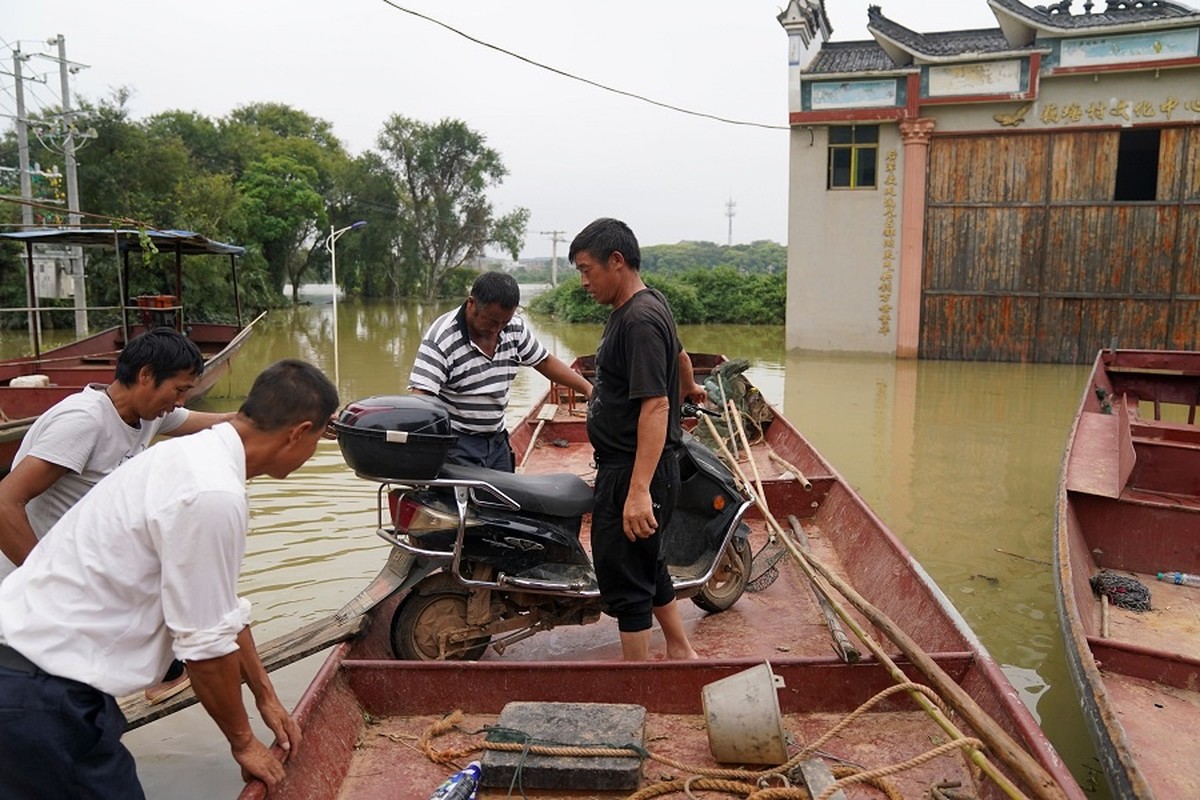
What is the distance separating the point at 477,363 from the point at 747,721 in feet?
6.03

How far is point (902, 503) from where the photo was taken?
6965 millimetres

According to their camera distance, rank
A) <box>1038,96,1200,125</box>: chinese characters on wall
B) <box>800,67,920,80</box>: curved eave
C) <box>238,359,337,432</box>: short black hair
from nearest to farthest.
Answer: <box>238,359,337,432</box>: short black hair → <box>1038,96,1200,125</box>: chinese characters on wall → <box>800,67,920,80</box>: curved eave

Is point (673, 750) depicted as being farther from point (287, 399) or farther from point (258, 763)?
point (287, 399)

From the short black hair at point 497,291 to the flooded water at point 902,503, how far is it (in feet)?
6.33

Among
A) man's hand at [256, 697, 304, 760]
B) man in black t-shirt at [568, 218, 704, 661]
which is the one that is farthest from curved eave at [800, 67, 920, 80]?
man's hand at [256, 697, 304, 760]

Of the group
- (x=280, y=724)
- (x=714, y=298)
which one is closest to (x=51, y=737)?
(x=280, y=724)

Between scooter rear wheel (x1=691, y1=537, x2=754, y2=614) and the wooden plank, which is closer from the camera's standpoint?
the wooden plank

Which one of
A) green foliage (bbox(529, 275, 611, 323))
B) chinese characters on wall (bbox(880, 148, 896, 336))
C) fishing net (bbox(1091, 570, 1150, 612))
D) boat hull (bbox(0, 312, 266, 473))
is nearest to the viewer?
fishing net (bbox(1091, 570, 1150, 612))

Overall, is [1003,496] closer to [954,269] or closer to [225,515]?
[225,515]

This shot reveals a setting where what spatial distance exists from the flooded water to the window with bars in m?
3.11

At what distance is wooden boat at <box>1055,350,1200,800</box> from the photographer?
8.24 feet

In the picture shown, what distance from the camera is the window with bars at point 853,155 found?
591 inches

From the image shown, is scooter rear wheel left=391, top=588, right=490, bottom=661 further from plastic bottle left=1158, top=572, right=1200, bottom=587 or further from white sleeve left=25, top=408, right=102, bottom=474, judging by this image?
plastic bottle left=1158, top=572, right=1200, bottom=587

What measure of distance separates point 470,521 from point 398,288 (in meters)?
38.4
